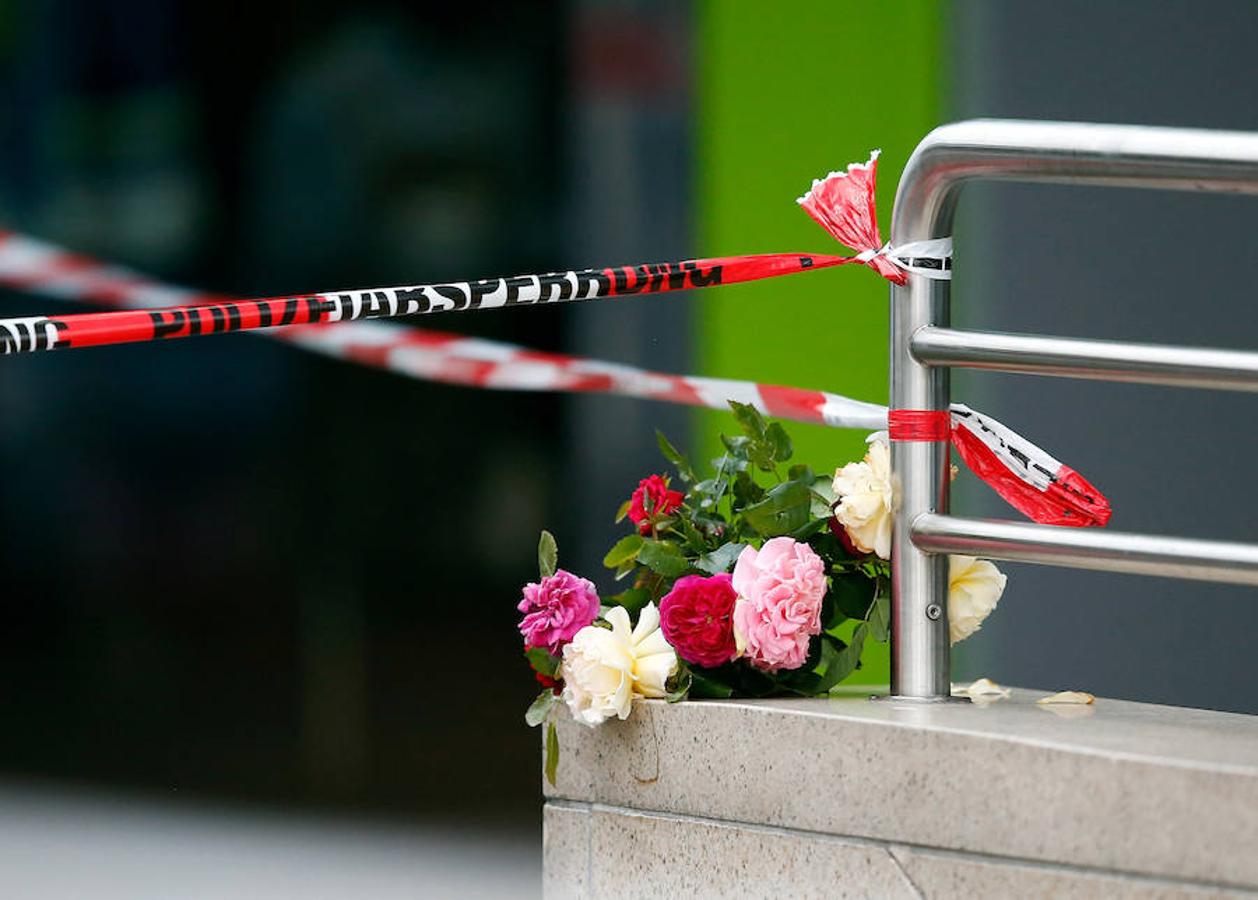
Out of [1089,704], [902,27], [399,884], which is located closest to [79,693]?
[399,884]

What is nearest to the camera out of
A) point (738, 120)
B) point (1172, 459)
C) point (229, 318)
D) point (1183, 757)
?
point (1183, 757)

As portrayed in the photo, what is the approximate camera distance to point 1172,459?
450cm

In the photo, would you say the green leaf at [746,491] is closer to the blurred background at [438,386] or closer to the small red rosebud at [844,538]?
the small red rosebud at [844,538]

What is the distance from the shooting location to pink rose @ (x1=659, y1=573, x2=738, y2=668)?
7.62 feet

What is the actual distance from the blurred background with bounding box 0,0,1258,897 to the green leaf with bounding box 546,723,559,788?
2.20m

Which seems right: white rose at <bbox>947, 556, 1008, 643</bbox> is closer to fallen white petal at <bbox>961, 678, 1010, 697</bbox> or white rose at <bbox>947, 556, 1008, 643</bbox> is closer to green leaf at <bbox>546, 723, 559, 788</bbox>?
fallen white petal at <bbox>961, 678, 1010, 697</bbox>

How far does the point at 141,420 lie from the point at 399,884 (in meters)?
1.84

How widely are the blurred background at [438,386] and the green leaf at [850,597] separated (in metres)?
2.15

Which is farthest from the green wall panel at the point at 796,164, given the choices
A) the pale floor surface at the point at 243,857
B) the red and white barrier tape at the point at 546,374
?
the pale floor surface at the point at 243,857

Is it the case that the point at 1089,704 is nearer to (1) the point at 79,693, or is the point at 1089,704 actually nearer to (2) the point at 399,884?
(2) the point at 399,884

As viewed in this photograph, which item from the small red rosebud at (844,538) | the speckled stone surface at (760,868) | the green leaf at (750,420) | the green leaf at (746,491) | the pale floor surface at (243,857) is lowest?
the pale floor surface at (243,857)

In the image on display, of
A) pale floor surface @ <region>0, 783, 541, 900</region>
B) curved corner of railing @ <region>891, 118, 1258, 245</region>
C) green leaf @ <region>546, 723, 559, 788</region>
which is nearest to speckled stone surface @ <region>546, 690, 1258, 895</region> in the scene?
green leaf @ <region>546, 723, 559, 788</region>

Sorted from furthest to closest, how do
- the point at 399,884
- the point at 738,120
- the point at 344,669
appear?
the point at 344,669 < the point at 399,884 < the point at 738,120

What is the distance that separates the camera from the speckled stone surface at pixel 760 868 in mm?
1960
